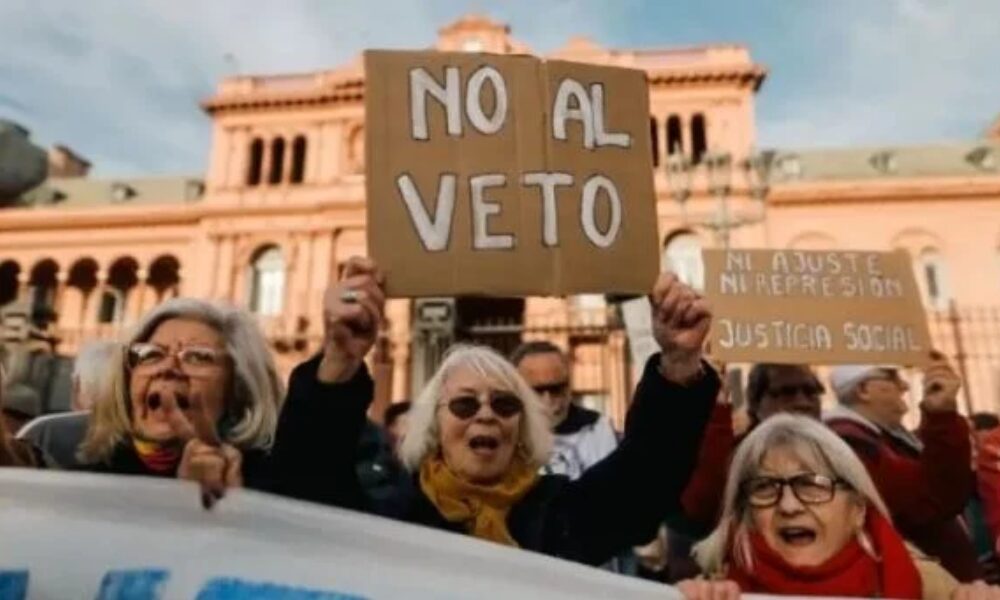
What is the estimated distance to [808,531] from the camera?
7.72 feet

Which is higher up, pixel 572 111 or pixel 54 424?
pixel 572 111

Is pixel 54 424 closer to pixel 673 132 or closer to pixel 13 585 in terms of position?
pixel 13 585

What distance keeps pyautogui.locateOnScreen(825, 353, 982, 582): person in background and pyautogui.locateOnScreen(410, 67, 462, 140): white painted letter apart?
5.59ft

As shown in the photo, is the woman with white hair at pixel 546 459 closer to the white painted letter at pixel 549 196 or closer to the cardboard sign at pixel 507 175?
the cardboard sign at pixel 507 175

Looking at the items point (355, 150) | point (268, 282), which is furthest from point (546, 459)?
point (355, 150)

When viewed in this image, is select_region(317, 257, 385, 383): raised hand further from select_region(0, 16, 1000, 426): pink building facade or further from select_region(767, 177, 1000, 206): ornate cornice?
select_region(767, 177, 1000, 206): ornate cornice

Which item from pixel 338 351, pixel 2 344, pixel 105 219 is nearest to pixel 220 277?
pixel 105 219

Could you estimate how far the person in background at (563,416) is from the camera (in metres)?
4.09

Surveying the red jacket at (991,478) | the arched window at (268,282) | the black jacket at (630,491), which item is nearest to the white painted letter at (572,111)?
the black jacket at (630,491)

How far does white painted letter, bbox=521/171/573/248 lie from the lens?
2613 millimetres

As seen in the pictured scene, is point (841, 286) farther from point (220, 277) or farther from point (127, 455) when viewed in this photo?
point (220, 277)

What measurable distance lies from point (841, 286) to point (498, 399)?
2431 millimetres

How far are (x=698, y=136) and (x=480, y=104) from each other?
83.6 feet

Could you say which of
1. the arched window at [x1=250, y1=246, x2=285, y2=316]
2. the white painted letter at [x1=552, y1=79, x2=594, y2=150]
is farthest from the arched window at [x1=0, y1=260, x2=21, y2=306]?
the white painted letter at [x1=552, y1=79, x2=594, y2=150]
